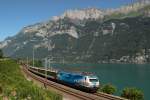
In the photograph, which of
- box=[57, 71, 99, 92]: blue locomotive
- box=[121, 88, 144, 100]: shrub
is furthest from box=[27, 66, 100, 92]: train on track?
box=[121, 88, 144, 100]: shrub

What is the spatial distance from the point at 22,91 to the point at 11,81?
12422mm

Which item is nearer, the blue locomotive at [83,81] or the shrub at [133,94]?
the blue locomotive at [83,81]

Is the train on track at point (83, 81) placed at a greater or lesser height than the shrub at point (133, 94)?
greater

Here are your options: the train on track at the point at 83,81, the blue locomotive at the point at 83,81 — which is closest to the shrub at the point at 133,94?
the train on track at the point at 83,81

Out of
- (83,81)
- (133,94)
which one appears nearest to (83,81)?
(83,81)

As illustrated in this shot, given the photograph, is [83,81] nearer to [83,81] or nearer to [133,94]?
[83,81]

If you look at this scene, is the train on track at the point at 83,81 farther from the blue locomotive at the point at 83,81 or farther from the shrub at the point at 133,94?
the shrub at the point at 133,94

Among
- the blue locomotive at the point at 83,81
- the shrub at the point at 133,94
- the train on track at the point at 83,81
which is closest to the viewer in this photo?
the blue locomotive at the point at 83,81

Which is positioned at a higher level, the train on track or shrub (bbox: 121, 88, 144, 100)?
the train on track

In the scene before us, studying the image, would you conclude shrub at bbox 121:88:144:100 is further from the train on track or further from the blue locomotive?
the blue locomotive

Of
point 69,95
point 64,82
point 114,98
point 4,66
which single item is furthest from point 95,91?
point 4,66

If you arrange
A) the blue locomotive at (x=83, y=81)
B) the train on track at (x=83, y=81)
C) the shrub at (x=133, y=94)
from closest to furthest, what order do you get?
the blue locomotive at (x=83, y=81) < the train on track at (x=83, y=81) < the shrub at (x=133, y=94)

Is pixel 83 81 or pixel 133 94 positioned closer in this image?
pixel 133 94

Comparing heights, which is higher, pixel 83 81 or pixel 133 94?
pixel 83 81
